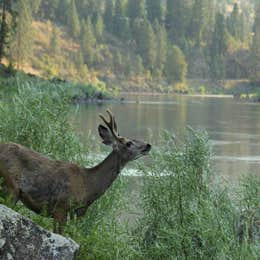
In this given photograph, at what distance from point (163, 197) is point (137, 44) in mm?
157092

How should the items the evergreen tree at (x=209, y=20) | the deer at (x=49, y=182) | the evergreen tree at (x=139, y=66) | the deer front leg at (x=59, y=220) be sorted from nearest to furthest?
the deer at (x=49, y=182) → the deer front leg at (x=59, y=220) → the evergreen tree at (x=139, y=66) → the evergreen tree at (x=209, y=20)

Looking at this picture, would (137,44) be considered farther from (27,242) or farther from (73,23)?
(27,242)

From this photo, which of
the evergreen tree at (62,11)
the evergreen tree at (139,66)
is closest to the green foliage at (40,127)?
the evergreen tree at (139,66)

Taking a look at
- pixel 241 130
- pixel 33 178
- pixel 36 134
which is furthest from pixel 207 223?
pixel 241 130

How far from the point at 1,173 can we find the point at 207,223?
110 inches

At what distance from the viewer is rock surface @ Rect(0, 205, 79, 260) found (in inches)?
212

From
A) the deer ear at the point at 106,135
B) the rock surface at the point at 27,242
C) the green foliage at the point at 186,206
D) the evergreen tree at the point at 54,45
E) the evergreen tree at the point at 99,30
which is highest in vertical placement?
the evergreen tree at the point at 99,30

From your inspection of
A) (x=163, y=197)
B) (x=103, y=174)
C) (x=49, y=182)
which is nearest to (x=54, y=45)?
(x=163, y=197)

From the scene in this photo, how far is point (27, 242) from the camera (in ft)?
18.1

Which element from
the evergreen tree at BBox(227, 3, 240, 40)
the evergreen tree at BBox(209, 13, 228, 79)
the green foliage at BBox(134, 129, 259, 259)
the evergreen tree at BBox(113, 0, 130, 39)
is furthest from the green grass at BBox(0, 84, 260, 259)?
the evergreen tree at BBox(227, 3, 240, 40)

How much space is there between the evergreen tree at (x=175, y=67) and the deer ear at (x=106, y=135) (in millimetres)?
147137

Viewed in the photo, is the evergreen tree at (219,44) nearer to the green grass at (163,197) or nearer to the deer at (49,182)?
the green grass at (163,197)

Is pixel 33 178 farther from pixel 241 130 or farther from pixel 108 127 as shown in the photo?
→ pixel 241 130

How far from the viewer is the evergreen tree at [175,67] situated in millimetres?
155750
